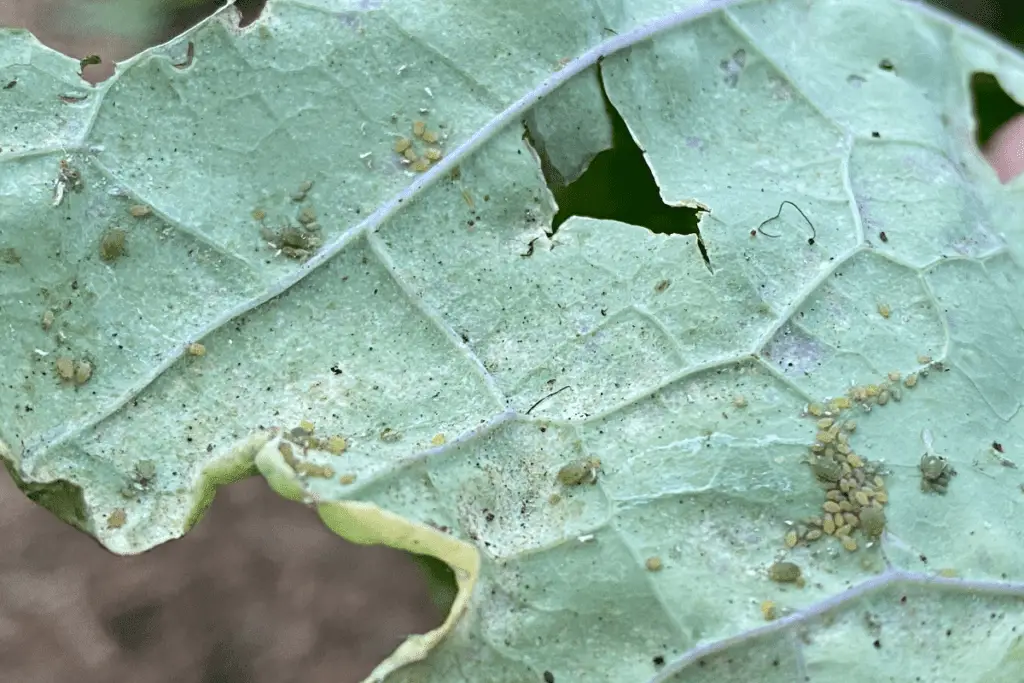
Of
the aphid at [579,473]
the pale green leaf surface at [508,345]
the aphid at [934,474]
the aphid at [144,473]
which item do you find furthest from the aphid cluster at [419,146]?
the aphid at [934,474]

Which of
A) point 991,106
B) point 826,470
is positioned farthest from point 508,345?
point 991,106

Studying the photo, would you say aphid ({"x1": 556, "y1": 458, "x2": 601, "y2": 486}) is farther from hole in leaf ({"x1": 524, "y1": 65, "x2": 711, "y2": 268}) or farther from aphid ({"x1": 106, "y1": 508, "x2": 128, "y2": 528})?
aphid ({"x1": 106, "y1": 508, "x2": 128, "y2": 528})

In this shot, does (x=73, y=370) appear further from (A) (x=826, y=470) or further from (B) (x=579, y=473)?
(A) (x=826, y=470)

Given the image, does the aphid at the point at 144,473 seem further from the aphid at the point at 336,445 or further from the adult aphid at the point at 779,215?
the adult aphid at the point at 779,215

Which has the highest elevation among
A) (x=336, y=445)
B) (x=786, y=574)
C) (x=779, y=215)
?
(x=779, y=215)

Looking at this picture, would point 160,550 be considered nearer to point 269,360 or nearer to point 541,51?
point 269,360

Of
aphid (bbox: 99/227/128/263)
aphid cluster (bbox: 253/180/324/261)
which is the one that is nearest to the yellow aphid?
aphid cluster (bbox: 253/180/324/261)
